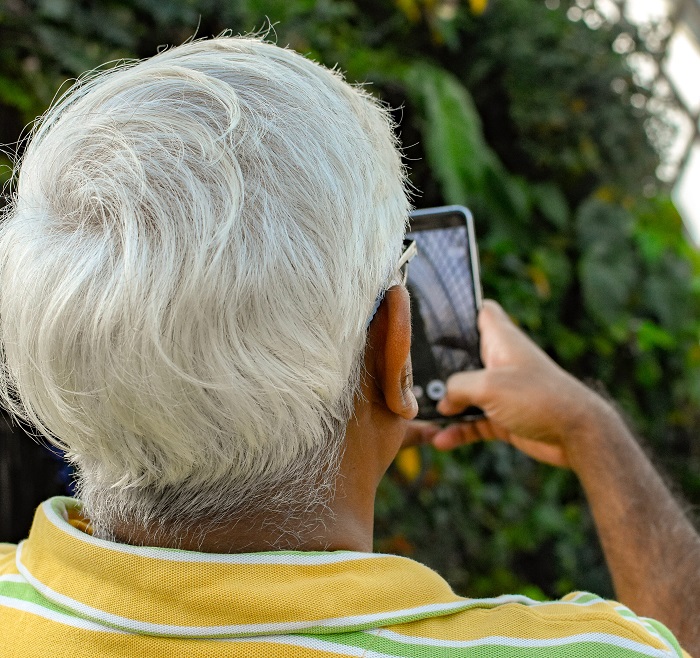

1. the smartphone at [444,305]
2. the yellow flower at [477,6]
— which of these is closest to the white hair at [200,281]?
the smartphone at [444,305]

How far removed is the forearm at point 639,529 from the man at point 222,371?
385mm

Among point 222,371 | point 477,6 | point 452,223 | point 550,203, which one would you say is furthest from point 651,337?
point 222,371

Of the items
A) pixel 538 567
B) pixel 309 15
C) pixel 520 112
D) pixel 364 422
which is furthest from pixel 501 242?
pixel 364 422

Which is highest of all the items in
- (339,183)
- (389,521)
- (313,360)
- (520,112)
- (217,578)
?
(339,183)

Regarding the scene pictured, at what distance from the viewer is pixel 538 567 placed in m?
4.09

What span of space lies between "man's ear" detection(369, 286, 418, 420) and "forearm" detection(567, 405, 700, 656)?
2.17 feet

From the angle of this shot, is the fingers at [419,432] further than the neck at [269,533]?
Yes

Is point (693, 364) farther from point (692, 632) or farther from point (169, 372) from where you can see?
point (169, 372)

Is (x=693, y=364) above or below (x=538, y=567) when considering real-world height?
above

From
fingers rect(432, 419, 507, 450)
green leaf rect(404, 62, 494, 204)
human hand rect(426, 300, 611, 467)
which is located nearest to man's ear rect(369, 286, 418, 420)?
human hand rect(426, 300, 611, 467)

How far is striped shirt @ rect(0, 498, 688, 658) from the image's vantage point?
2.71 ft

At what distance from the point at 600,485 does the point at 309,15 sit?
9.61ft

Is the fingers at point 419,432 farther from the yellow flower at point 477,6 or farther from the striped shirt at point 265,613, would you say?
the yellow flower at point 477,6

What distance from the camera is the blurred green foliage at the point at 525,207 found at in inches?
139
